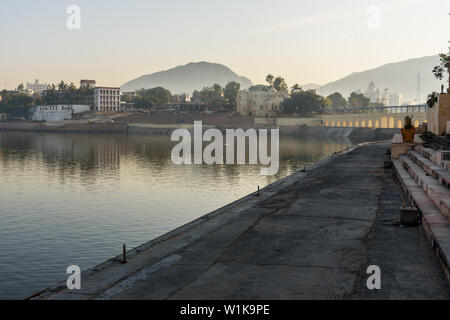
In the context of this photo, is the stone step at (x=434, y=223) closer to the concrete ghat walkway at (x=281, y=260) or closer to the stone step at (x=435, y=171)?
the concrete ghat walkway at (x=281, y=260)

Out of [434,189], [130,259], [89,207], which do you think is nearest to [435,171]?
[434,189]

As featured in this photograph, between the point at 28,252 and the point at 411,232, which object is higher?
the point at 411,232

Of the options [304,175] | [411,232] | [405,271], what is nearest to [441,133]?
[304,175]

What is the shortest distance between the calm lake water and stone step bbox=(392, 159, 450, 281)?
551 inches

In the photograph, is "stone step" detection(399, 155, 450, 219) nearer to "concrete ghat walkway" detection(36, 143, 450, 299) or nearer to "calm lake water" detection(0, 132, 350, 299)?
"concrete ghat walkway" detection(36, 143, 450, 299)

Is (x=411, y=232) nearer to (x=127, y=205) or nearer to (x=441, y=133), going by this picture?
(x=127, y=205)

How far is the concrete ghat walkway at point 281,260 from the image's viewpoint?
14.0 meters

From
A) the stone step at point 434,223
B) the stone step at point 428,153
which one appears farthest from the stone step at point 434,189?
the stone step at point 428,153

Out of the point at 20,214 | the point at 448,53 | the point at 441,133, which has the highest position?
the point at 448,53

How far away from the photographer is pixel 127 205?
38219 millimetres

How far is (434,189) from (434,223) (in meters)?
4.76

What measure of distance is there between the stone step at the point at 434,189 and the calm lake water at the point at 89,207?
14.4m
